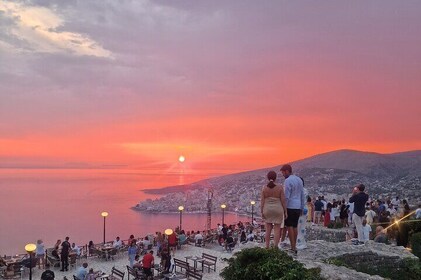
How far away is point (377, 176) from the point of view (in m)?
123

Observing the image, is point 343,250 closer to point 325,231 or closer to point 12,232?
point 325,231

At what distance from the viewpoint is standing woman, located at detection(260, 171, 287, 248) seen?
8.10 metres

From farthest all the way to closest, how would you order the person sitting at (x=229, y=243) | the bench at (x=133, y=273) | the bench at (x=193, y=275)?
the person sitting at (x=229, y=243)
the bench at (x=133, y=273)
the bench at (x=193, y=275)

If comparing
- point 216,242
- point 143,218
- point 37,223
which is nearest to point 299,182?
point 216,242

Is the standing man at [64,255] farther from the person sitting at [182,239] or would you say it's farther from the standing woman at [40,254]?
the person sitting at [182,239]

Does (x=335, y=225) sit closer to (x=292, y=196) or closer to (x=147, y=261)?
(x=147, y=261)

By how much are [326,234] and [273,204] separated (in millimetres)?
10237

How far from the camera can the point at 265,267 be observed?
6.42m

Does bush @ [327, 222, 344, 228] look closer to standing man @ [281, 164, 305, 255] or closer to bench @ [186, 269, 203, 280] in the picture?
bench @ [186, 269, 203, 280]

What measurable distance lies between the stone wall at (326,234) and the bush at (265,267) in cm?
1072

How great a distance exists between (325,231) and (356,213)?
272 inches

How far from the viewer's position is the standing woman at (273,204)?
8.10 metres

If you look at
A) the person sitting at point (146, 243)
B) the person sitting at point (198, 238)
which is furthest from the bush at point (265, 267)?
the person sitting at point (198, 238)

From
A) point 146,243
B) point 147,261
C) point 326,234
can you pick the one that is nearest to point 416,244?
point 326,234
